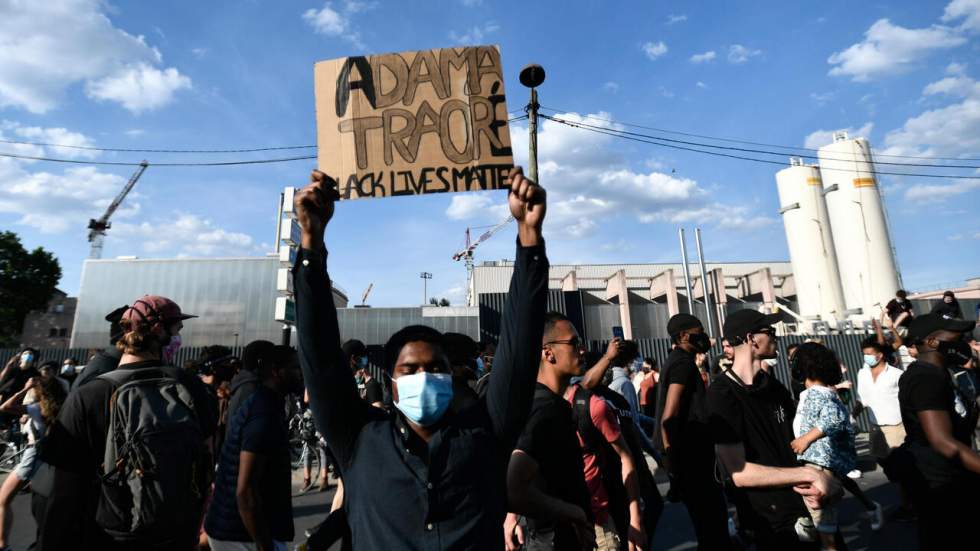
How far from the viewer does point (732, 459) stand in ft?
9.09

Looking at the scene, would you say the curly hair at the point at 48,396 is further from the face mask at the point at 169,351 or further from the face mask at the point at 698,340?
the face mask at the point at 698,340

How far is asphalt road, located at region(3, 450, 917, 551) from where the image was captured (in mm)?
5156

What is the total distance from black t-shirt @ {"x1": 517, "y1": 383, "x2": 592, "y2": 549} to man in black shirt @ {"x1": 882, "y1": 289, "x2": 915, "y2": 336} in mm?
6744

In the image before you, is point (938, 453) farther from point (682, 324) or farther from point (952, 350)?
point (682, 324)

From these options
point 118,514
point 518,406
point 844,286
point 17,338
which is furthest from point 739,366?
point 17,338

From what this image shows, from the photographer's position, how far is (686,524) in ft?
19.3

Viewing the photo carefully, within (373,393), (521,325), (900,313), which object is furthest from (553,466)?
(900,313)

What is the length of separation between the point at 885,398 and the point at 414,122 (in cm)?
701

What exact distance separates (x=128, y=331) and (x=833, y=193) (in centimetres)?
3655

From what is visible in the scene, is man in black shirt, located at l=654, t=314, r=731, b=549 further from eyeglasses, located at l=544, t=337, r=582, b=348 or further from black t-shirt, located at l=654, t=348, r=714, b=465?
eyeglasses, located at l=544, t=337, r=582, b=348

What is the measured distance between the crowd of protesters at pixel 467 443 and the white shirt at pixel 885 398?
3.10 m

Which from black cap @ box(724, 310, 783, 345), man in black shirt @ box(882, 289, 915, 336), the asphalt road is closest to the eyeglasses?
black cap @ box(724, 310, 783, 345)

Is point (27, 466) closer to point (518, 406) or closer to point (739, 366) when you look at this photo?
point (518, 406)

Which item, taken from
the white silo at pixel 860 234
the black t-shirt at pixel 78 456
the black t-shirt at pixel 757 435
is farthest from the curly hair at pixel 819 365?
the white silo at pixel 860 234
